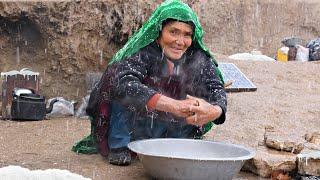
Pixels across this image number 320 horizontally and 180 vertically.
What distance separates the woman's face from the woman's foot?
0.66 m

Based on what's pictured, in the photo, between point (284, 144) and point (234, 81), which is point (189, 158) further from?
point (234, 81)

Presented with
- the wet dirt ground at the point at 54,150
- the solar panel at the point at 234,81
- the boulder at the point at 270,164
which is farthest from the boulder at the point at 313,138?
the solar panel at the point at 234,81

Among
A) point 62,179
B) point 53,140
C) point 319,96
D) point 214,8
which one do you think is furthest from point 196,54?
point 214,8

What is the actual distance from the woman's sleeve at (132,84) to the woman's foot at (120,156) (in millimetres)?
301

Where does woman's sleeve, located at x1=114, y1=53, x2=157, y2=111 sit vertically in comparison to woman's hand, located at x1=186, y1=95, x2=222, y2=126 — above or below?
above

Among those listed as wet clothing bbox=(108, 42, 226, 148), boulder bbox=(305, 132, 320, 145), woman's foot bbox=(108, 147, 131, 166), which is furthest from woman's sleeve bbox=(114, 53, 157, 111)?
boulder bbox=(305, 132, 320, 145)

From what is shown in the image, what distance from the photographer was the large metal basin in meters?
3.33

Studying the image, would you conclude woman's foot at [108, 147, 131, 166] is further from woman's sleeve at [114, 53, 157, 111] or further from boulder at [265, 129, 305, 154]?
boulder at [265, 129, 305, 154]

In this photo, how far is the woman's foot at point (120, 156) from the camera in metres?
3.91

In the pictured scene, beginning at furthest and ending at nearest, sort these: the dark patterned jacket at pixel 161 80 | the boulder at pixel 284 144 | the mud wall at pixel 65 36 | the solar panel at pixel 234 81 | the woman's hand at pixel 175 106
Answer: the solar panel at pixel 234 81, the mud wall at pixel 65 36, the boulder at pixel 284 144, the dark patterned jacket at pixel 161 80, the woman's hand at pixel 175 106

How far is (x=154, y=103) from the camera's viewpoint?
3590mm

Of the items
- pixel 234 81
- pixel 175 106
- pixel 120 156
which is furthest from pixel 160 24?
pixel 234 81

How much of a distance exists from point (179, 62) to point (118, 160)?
2.41 ft

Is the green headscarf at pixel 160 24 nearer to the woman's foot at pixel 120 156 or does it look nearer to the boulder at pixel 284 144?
the woman's foot at pixel 120 156
